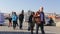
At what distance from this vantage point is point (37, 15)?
586 inches

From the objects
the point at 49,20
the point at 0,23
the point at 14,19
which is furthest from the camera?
the point at 49,20

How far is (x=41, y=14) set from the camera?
14.8 meters

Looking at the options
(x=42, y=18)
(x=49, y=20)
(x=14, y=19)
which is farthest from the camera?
(x=49, y=20)

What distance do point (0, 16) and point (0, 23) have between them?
1.60 m

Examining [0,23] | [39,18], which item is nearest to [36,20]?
[39,18]

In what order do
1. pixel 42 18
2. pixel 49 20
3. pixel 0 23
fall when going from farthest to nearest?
pixel 49 20, pixel 0 23, pixel 42 18

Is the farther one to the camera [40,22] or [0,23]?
[0,23]

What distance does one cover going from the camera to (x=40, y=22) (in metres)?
14.8

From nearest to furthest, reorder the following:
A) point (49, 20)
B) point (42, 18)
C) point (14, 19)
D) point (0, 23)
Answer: point (42, 18)
point (14, 19)
point (0, 23)
point (49, 20)

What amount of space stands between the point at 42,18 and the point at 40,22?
26 centimetres

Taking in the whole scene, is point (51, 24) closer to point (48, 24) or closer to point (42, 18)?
point (48, 24)

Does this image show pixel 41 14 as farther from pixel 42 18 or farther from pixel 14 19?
pixel 14 19

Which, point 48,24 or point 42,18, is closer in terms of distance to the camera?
point 42,18

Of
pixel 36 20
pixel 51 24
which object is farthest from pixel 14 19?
pixel 51 24
